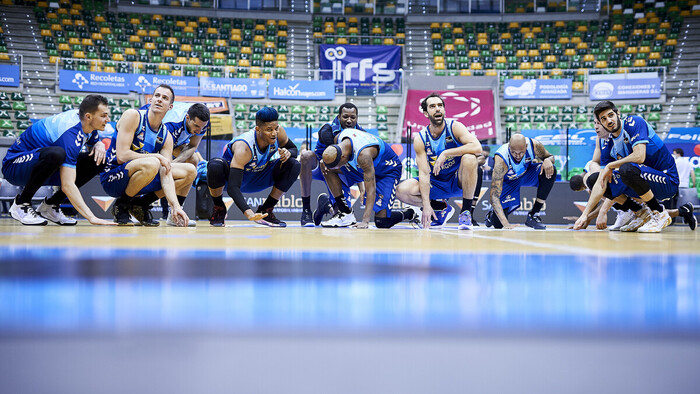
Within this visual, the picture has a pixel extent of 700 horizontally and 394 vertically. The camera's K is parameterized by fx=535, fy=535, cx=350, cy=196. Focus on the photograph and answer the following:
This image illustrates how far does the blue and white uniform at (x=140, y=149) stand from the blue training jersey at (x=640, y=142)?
3435 millimetres

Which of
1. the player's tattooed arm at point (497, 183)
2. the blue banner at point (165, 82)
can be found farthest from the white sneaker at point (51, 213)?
the blue banner at point (165, 82)

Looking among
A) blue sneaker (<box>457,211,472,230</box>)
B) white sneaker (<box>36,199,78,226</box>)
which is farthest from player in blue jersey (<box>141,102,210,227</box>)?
blue sneaker (<box>457,211,472,230</box>)

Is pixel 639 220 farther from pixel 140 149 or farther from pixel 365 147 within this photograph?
pixel 140 149

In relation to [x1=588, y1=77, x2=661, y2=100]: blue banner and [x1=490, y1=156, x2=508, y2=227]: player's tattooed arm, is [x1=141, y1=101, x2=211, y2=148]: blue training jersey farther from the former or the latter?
[x1=588, y1=77, x2=661, y2=100]: blue banner

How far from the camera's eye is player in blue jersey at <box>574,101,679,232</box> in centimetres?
386

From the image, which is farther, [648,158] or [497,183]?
[497,183]

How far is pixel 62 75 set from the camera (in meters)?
14.6

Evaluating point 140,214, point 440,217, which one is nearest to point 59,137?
point 140,214

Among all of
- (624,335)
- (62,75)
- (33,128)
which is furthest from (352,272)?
(62,75)

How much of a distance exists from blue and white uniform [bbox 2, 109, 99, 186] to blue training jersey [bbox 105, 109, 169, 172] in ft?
0.85

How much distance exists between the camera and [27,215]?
11.8 ft

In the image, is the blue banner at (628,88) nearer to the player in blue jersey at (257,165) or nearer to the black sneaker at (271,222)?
the player in blue jersey at (257,165)

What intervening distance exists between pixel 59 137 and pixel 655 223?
4.24m

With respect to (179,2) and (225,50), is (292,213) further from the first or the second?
(179,2)
